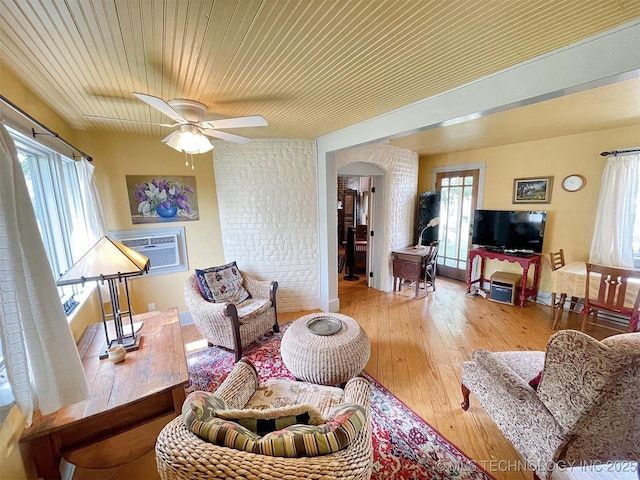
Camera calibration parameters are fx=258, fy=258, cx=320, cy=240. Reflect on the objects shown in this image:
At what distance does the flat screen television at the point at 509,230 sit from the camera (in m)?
3.53

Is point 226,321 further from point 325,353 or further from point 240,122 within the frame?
point 240,122

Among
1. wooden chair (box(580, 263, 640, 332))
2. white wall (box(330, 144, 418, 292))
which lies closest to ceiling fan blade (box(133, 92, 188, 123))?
white wall (box(330, 144, 418, 292))

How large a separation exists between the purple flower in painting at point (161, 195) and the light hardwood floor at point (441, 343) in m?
1.47

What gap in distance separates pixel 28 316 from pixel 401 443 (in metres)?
2.01

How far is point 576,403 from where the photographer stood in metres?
1.04

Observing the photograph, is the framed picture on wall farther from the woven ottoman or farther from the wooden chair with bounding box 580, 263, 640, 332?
the woven ottoman

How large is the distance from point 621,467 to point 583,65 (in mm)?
2167

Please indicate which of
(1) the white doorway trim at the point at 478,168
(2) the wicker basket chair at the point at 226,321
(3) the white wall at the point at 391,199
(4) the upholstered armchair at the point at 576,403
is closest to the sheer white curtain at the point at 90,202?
(2) the wicker basket chair at the point at 226,321

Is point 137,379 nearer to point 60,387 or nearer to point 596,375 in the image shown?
point 60,387

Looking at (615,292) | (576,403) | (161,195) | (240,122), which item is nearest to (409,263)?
(615,292)

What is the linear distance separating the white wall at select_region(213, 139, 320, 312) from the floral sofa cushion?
2.37m

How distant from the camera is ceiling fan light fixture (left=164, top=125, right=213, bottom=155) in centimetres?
180

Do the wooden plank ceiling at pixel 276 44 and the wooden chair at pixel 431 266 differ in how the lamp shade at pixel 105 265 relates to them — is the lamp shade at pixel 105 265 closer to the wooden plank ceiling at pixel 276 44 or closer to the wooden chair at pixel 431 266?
the wooden plank ceiling at pixel 276 44

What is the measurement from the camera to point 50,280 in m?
1.08
